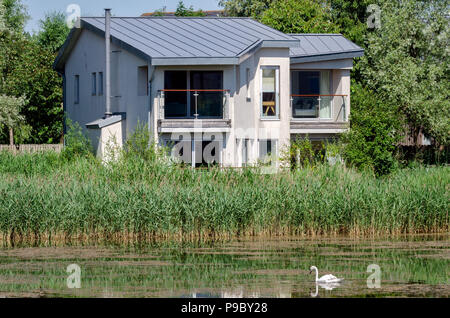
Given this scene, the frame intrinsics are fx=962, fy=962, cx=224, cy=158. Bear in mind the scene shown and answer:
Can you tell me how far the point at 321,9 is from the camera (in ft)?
163

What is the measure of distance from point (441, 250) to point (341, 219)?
3338mm

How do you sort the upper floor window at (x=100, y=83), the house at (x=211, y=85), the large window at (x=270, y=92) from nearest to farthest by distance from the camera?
the house at (x=211, y=85)
the large window at (x=270, y=92)
the upper floor window at (x=100, y=83)

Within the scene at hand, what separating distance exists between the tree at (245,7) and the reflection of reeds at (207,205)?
3253 centimetres

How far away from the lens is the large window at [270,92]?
3578cm

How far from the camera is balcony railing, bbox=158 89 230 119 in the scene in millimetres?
33469

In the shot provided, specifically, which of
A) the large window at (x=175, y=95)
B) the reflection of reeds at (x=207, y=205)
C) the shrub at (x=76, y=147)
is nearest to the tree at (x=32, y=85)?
the shrub at (x=76, y=147)

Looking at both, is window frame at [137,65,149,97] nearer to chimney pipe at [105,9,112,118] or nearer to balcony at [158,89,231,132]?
chimney pipe at [105,9,112,118]

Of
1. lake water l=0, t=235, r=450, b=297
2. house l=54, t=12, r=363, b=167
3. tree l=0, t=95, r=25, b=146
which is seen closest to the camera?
lake water l=0, t=235, r=450, b=297

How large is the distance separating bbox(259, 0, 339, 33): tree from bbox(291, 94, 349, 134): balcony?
30.8 feet

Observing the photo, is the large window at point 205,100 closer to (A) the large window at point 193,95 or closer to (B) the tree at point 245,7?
(A) the large window at point 193,95

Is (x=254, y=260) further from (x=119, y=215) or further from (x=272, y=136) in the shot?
(x=272, y=136)

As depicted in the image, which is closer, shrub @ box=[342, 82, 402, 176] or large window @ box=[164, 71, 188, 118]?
shrub @ box=[342, 82, 402, 176]

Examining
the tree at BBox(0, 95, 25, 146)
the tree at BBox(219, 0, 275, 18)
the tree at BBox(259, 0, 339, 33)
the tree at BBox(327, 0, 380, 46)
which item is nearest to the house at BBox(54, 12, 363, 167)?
the tree at BBox(0, 95, 25, 146)
